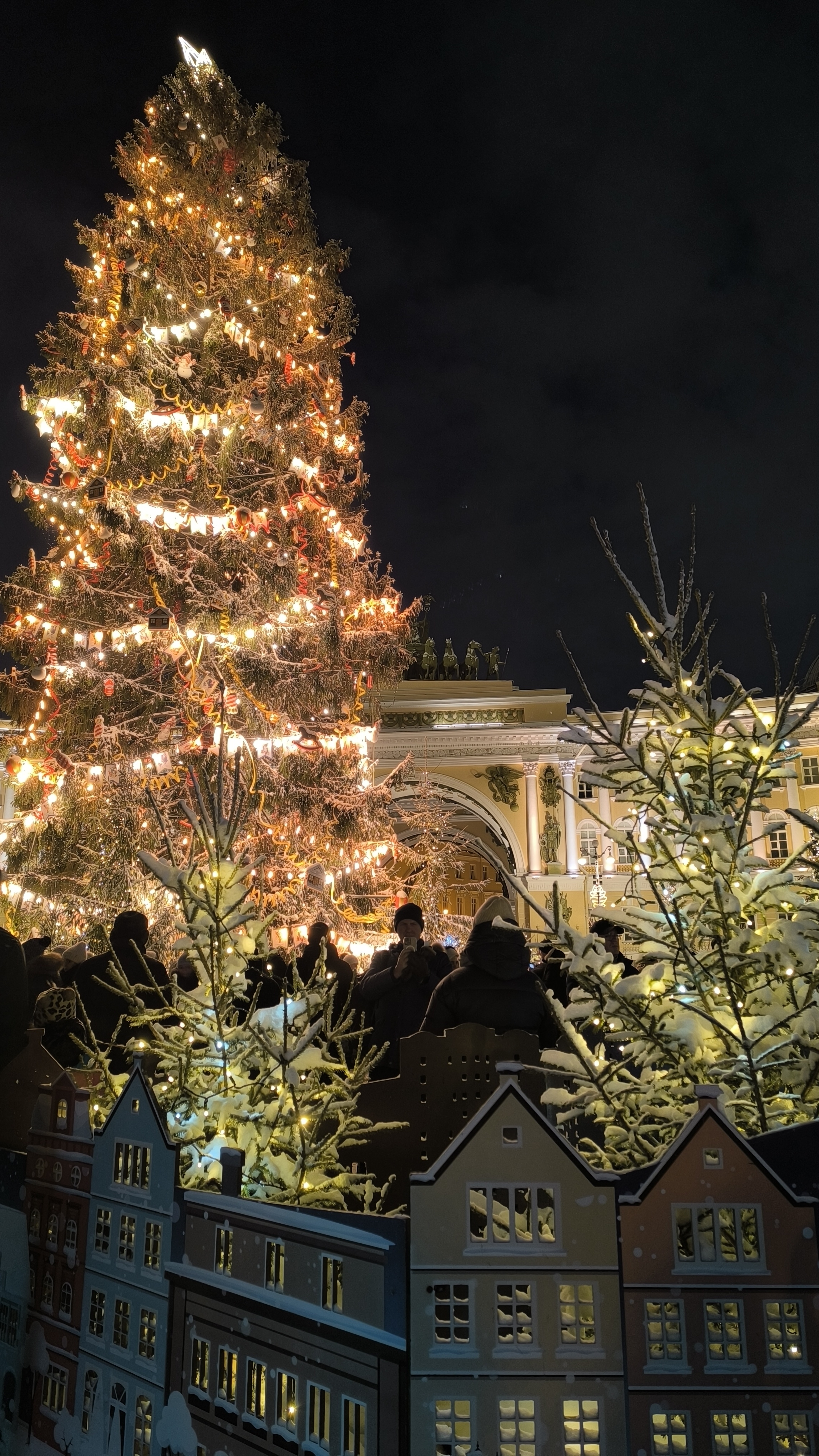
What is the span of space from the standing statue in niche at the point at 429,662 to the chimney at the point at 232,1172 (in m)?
33.9

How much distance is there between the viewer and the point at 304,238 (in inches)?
555

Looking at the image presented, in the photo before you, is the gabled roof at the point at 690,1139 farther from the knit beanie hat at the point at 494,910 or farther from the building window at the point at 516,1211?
the knit beanie hat at the point at 494,910

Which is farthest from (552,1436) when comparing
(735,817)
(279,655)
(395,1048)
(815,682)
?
(279,655)

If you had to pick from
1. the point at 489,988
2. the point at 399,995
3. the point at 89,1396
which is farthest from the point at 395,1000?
the point at 89,1396

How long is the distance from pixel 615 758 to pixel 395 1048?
237 cm

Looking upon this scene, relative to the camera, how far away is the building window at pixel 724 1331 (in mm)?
1098

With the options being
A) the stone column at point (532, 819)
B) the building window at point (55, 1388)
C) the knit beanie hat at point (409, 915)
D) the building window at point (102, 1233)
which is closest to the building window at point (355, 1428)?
the building window at point (102, 1233)

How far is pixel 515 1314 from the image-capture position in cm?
112

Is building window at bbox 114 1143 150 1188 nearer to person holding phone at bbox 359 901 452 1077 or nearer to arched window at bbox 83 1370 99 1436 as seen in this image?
arched window at bbox 83 1370 99 1436

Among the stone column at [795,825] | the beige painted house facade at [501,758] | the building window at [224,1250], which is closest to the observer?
the building window at [224,1250]

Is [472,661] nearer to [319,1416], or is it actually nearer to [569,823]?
[569,823]

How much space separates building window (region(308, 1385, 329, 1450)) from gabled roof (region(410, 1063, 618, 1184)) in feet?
0.92

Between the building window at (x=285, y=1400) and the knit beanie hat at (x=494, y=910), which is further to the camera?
the knit beanie hat at (x=494, y=910)

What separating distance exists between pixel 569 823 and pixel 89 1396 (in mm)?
32192
